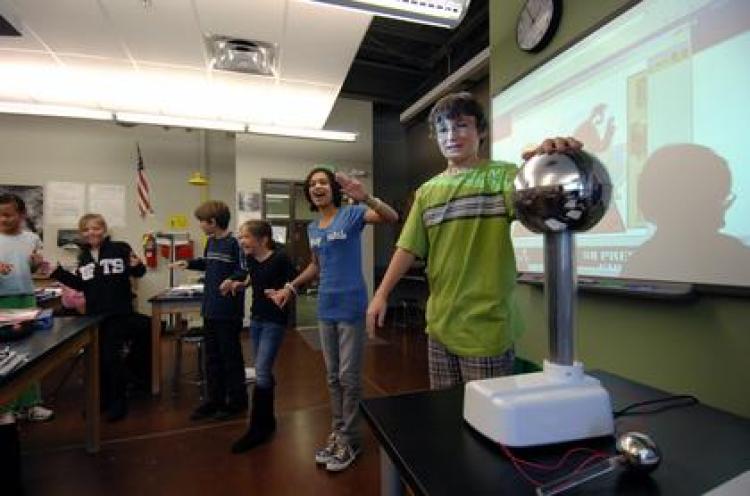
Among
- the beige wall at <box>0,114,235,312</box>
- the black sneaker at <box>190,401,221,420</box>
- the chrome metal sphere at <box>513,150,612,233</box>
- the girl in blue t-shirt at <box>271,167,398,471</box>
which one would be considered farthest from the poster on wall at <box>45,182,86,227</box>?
the chrome metal sphere at <box>513,150,612,233</box>

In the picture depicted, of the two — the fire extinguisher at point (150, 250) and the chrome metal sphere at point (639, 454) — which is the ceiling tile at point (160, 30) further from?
the chrome metal sphere at point (639, 454)

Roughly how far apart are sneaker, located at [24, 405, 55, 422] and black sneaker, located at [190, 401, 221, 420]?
89cm

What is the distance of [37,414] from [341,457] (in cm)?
207

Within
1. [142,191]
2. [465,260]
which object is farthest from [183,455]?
[142,191]

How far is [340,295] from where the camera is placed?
182cm

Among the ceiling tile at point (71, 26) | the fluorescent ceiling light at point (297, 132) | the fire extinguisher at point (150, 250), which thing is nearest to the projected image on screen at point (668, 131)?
the ceiling tile at point (71, 26)

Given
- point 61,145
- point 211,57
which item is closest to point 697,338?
point 211,57

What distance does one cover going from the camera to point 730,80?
1.15 metres

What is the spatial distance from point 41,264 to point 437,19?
2774 millimetres

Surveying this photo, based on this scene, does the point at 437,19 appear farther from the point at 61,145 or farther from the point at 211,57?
the point at 61,145

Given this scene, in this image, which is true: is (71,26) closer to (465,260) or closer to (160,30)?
(160,30)

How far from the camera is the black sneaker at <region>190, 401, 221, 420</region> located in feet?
8.28

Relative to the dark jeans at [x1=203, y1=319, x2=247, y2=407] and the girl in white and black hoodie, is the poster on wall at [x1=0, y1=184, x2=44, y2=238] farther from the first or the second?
the dark jeans at [x1=203, y1=319, x2=247, y2=407]

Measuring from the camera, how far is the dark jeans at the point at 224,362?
2445 millimetres
